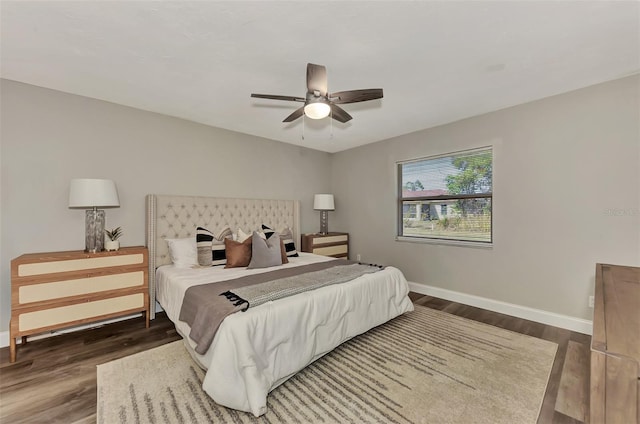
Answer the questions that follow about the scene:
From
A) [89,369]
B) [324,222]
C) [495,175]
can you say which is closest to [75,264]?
[89,369]

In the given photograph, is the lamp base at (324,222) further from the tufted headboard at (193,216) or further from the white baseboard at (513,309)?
the white baseboard at (513,309)

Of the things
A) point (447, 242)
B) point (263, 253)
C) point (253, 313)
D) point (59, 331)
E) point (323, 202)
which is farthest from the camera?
point (323, 202)

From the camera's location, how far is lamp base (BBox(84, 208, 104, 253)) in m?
2.84

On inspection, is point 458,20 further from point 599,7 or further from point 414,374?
point 414,374

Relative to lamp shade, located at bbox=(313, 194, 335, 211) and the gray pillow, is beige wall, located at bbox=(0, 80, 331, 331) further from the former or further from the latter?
the gray pillow

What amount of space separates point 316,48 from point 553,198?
3020mm

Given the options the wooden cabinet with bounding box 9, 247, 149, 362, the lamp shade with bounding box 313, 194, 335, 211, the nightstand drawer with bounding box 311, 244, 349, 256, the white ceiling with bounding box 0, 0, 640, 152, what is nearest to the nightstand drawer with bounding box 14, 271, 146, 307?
the wooden cabinet with bounding box 9, 247, 149, 362

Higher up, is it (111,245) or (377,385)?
(111,245)

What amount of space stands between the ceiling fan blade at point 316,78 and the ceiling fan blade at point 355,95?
4.2 inches

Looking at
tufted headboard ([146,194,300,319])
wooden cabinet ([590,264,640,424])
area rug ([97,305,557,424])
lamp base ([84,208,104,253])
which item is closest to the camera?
wooden cabinet ([590,264,640,424])

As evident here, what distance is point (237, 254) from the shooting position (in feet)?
10.5

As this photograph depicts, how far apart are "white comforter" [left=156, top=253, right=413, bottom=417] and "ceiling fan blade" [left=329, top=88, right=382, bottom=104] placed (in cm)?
163

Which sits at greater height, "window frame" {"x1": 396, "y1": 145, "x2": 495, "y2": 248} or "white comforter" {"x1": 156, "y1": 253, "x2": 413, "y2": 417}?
"window frame" {"x1": 396, "y1": 145, "x2": 495, "y2": 248}

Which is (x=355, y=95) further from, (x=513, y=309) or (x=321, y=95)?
(x=513, y=309)
